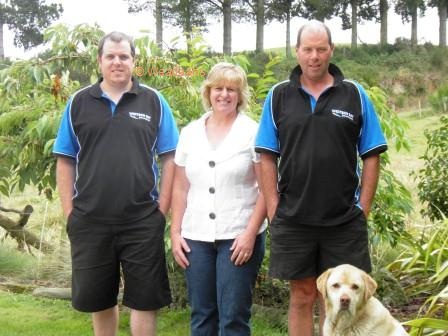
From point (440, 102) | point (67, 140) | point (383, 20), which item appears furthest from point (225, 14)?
point (67, 140)

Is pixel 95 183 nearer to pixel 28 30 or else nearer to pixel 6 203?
pixel 6 203

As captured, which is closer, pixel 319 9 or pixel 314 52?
pixel 314 52

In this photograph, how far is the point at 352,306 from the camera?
3.46m

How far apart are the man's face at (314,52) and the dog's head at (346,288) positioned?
109cm

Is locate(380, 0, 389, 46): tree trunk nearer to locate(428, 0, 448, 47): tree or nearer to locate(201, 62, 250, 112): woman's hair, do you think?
locate(428, 0, 448, 47): tree

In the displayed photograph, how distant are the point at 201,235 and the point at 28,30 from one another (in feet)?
154

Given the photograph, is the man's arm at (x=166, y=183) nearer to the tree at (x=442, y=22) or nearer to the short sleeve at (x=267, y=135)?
the short sleeve at (x=267, y=135)

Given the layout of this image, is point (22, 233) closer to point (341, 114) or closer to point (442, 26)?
point (341, 114)

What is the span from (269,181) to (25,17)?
47.5 meters

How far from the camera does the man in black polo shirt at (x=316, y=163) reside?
3.71m

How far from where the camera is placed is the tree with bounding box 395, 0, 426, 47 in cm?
3663

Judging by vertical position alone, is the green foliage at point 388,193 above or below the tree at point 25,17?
below

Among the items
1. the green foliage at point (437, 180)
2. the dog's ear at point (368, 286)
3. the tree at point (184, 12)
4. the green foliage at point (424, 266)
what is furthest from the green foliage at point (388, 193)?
the tree at point (184, 12)

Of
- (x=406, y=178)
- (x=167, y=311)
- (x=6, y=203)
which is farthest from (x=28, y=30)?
(x=167, y=311)
